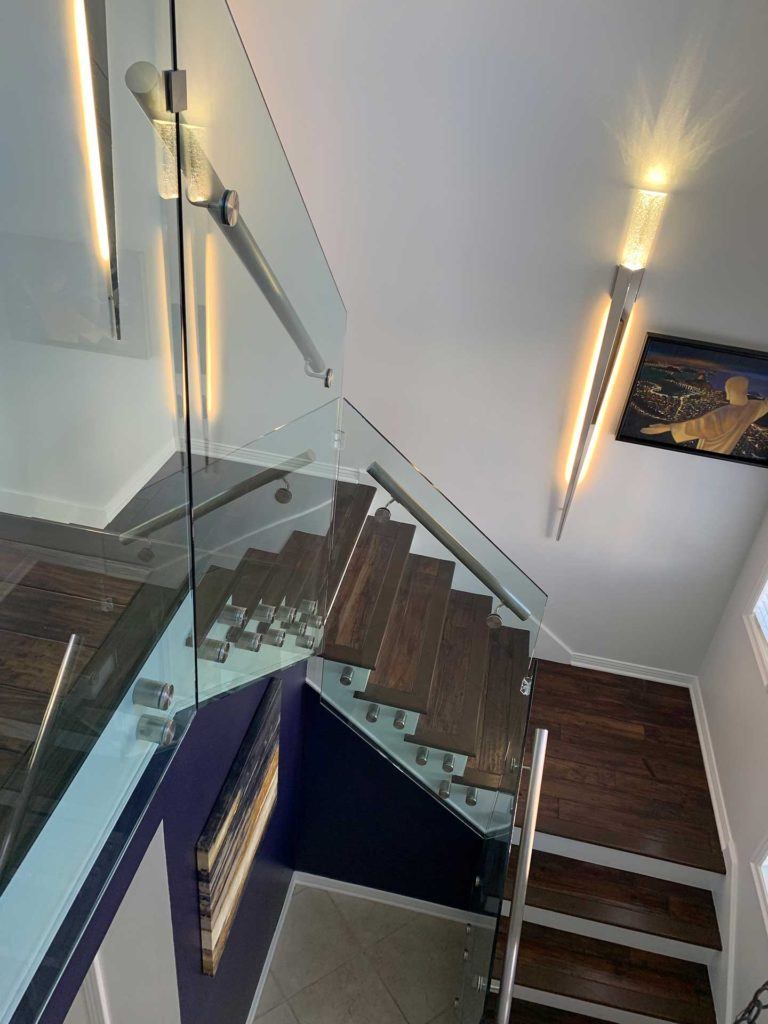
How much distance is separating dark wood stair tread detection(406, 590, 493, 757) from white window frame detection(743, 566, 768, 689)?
1446 mm

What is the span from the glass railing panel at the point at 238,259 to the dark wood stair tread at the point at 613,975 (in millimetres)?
3134

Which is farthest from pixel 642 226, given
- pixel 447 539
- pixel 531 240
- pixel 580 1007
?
pixel 580 1007

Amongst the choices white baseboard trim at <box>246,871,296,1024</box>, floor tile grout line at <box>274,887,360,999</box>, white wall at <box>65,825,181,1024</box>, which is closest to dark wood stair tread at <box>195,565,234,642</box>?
white wall at <box>65,825,181,1024</box>

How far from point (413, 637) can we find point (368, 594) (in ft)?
1.10

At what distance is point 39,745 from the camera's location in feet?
3.66

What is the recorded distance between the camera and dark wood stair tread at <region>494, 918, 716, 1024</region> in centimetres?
350

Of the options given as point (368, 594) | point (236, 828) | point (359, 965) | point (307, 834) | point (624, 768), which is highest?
point (368, 594)

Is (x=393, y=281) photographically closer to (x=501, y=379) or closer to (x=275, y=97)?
(x=501, y=379)

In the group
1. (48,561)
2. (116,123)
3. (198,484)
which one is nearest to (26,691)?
(48,561)

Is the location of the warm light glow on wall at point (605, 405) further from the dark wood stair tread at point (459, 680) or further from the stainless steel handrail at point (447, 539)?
the dark wood stair tread at point (459, 680)

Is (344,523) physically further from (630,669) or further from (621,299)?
(630,669)

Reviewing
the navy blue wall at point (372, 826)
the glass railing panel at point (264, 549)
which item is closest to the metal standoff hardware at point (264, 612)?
the glass railing panel at point (264, 549)

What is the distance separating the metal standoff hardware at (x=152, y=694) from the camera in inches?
54.5

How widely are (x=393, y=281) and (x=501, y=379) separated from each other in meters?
0.83
